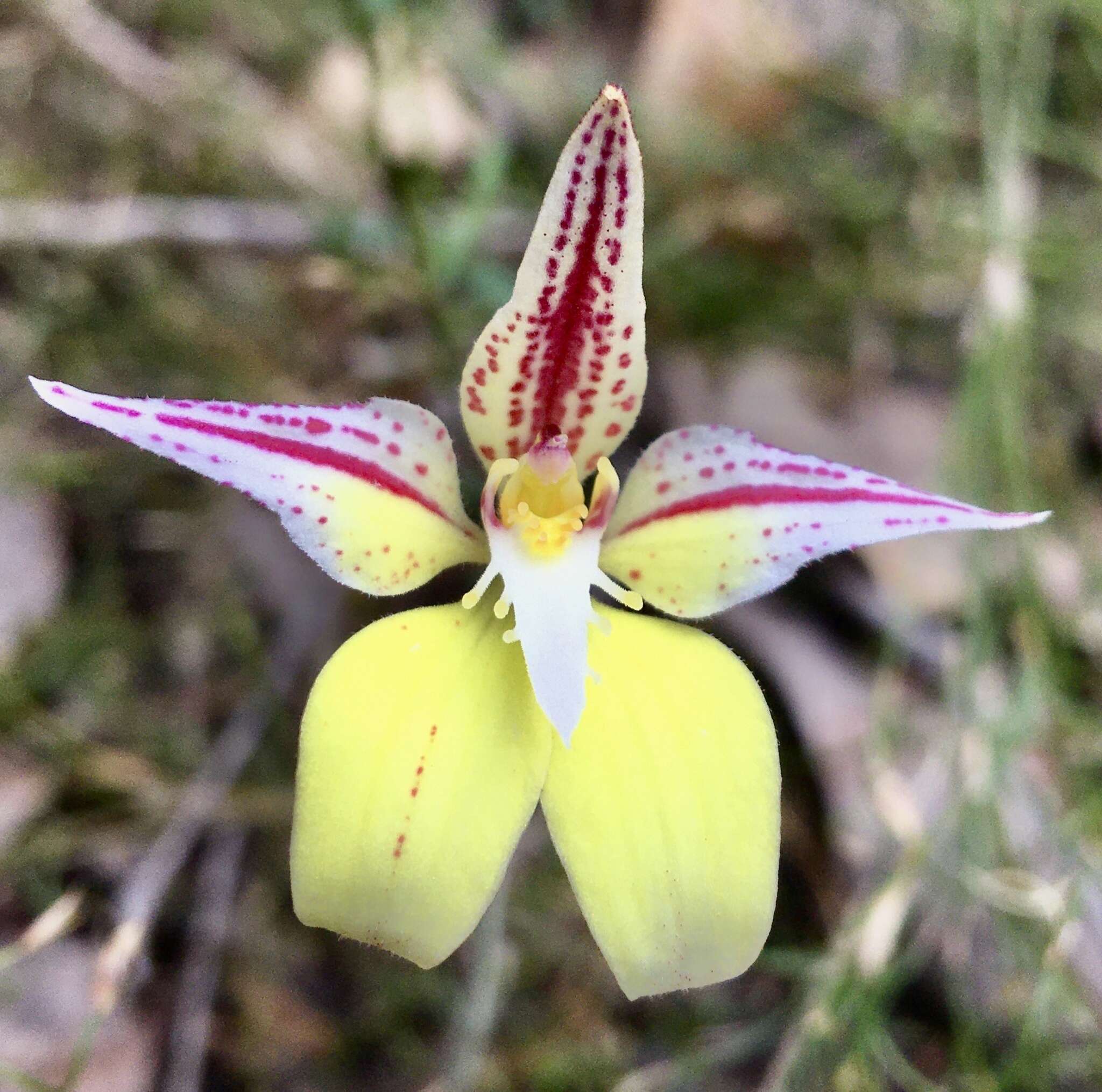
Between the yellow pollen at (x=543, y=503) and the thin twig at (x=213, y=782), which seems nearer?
the yellow pollen at (x=543, y=503)

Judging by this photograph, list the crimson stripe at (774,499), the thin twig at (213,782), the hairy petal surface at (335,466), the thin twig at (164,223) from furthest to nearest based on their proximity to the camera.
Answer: the thin twig at (164,223) < the thin twig at (213,782) < the crimson stripe at (774,499) < the hairy petal surface at (335,466)

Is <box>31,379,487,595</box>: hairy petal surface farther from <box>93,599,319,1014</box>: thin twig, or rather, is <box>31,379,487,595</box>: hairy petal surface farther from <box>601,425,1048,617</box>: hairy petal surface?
<box>93,599,319,1014</box>: thin twig

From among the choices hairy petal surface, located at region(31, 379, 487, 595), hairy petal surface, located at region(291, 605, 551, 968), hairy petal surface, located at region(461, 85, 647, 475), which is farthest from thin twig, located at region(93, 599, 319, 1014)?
hairy petal surface, located at region(461, 85, 647, 475)

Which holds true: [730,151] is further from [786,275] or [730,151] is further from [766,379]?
[766,379]

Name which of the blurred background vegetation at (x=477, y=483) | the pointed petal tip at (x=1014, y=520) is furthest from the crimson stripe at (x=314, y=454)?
the pointed petal tip at (x=1014, y=520)

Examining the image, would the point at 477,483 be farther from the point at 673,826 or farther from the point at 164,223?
the point at 164,223

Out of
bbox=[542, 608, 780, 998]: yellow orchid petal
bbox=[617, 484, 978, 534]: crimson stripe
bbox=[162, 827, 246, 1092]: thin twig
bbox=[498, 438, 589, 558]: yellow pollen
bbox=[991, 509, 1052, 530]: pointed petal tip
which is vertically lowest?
bbox=[162, 827, 246, 1092]: thin twig

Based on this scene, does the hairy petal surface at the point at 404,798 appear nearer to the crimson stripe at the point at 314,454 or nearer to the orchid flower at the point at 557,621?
the orchid flower at the point at 557,621
